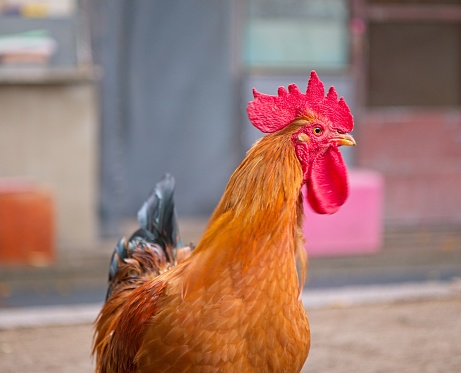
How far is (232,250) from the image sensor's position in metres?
3.17

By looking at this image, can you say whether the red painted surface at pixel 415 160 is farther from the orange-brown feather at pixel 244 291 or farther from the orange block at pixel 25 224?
the orange-brown feather at pixel 244 291

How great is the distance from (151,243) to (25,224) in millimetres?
3611

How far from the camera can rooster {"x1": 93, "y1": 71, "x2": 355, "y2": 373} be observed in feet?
10.2

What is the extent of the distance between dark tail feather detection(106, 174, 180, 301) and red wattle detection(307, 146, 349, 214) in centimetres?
80

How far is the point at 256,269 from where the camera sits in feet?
10.3

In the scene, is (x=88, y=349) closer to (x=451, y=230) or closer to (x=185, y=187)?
(x=185, y=187)

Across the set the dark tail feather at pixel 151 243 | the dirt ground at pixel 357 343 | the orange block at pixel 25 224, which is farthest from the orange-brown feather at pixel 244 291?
the orange block at pixel 25 224

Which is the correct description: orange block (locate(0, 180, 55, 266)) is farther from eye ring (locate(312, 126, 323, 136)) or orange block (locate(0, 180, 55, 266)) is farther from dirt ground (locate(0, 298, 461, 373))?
eye ring (locate(312, 126, 323, 136))

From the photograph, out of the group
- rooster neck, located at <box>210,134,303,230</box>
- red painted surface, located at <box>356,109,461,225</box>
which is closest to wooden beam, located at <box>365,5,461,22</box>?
red painted surface, located at <box>356,109,461,225</box>

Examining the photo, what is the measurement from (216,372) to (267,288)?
0.34 meters

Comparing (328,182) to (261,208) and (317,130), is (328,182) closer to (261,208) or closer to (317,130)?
(317,130)

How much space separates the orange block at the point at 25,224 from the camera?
725 cm

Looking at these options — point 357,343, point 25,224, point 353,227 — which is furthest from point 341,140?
point 353,227

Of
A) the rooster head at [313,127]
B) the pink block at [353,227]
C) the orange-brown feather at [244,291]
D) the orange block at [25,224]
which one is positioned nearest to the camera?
the orange-brown feather at [244,291]
